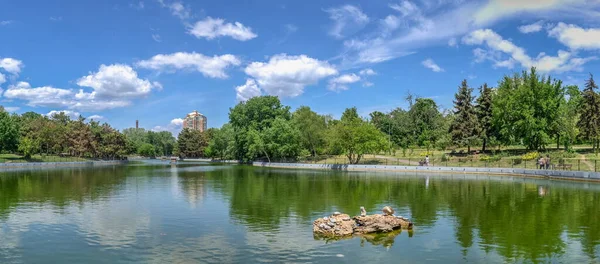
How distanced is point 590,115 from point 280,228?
67.8 m

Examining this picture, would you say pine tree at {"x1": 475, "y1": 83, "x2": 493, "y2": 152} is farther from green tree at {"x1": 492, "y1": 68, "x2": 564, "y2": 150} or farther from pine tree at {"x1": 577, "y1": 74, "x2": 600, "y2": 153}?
pine tree at {"x1": 577, "y1": 74, "x2": 600, "y2": 153}

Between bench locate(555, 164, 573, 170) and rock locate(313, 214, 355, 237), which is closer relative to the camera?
rock locate(313, 214, 355, 237)

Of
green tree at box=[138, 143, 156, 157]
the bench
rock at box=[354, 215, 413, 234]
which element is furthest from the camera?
green tree at box=[138, 143, 156, 157]

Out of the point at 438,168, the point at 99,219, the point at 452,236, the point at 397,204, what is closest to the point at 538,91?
the point at 438,168

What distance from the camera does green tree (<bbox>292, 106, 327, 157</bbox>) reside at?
96.4m

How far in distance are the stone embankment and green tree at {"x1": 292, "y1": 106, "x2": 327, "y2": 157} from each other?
74.9 meters

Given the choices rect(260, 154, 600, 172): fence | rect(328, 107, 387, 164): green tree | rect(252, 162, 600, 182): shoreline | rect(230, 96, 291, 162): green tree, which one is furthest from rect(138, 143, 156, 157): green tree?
rect(328, 107, 387, 164): green tree

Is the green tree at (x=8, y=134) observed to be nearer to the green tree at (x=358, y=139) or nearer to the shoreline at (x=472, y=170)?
the shoreline at (x=472, y=170)

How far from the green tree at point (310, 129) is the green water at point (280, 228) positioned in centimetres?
6211

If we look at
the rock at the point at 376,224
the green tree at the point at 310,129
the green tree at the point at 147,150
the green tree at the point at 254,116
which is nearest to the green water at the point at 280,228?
the rock at the point at 376,224

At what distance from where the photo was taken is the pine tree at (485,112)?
74.9 m

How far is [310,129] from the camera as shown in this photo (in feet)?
316

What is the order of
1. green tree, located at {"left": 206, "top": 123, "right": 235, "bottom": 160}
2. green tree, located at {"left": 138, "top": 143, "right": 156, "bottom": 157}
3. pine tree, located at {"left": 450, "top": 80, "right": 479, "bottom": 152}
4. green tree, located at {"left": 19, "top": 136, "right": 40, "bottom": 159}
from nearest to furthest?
pine tree, located at {"left": 450, "top": 80, "right": 479, "bottom": 152} < green tree, located at {"left": 19, "top": 136, "right": 40, "bottom": 159} < green tree, located at {"left": 206, "top": 123, "right": 235, "bottom": 160} < green tree, located at {"left": 138, "top": 143, "right": 156, "bottom": 157}

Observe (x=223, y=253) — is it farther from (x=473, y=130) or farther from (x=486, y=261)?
(x=473, y=130)
